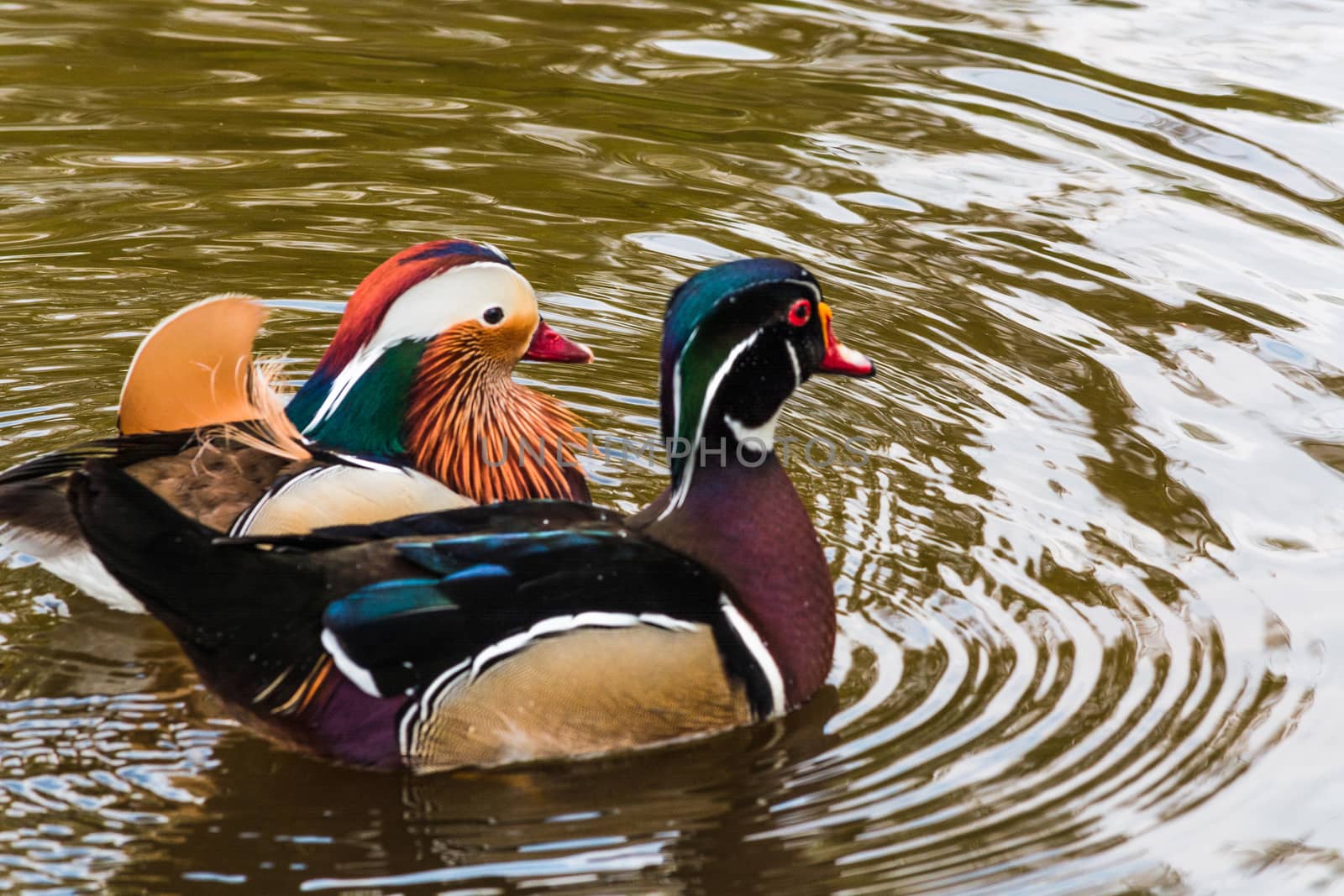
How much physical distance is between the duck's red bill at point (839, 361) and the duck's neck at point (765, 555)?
0.40m

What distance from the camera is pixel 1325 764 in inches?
185

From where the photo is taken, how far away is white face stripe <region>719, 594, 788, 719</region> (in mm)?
4828

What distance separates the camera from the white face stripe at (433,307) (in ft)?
18.8

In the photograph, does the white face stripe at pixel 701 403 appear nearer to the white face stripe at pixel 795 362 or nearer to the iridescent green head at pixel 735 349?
the iridescent green head at pixel 735 349

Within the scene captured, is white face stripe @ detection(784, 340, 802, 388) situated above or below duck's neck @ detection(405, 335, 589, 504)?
above

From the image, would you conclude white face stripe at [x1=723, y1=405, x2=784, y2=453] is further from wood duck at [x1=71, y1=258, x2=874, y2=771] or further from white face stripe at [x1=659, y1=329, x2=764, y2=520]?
wood duck at [x1=71, y1=258, x2=874, y2=771]

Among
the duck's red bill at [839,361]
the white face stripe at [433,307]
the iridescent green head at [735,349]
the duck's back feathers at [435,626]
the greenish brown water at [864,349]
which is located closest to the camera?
the greenish brown water at [864,349]

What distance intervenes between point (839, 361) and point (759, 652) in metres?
0.92

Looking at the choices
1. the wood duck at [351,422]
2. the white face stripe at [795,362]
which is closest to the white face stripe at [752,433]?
the white face stripe at [795,362]

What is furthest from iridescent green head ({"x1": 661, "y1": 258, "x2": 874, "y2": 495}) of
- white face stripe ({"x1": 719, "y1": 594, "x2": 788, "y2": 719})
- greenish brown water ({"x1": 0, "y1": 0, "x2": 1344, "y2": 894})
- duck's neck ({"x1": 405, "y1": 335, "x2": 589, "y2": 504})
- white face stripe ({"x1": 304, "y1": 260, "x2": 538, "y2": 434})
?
duck's neck ({"x1": 405, "y1": 335, "x2": 589, "y2": 504})

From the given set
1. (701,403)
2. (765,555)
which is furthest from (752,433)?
(765,555)

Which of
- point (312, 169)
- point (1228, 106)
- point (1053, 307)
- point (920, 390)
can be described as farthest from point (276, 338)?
point (1228, 106)

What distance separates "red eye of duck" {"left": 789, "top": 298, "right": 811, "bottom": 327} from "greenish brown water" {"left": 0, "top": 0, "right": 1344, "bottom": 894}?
931mm

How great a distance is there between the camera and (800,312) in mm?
5062
